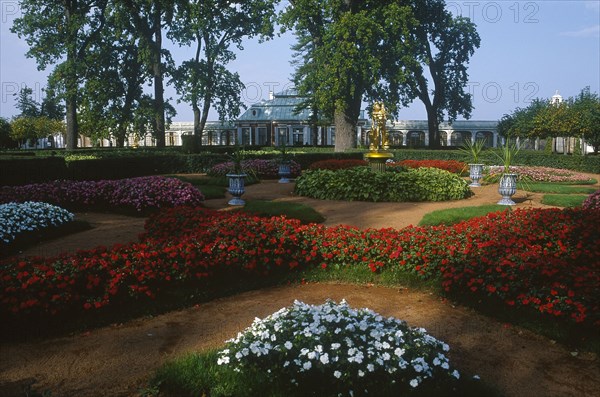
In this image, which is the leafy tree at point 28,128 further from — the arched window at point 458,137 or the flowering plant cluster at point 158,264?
the flowering plant cluster at point 158,264

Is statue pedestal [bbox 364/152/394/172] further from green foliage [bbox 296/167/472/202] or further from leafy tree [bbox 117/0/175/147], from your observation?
leafy tree [bbox 117/0/175/147]

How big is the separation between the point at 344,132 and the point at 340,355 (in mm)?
25297

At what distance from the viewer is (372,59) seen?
24.7 meters

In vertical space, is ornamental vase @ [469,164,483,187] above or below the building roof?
below

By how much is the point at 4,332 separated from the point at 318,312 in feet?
9.76

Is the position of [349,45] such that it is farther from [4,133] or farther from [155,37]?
[4,133]

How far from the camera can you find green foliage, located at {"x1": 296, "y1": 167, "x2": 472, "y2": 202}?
13.9 m

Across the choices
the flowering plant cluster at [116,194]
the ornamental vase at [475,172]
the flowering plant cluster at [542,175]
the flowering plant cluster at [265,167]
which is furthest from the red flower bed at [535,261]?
the flowering plant cluster at [265,167]

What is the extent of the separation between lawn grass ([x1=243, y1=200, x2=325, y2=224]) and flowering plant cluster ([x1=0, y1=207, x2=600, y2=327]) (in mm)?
2483

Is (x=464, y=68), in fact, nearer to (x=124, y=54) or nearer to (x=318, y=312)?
(x=124, y=54)

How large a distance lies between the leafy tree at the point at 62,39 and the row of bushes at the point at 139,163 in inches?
280

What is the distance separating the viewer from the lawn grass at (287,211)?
10203 mm

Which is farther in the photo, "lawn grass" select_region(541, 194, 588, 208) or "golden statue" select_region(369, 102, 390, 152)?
"golden statue" select_region(369, 102, 390, 152)

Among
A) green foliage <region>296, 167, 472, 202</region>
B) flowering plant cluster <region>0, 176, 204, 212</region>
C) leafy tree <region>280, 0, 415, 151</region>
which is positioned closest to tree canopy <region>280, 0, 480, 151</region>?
leafy tree <region>280, 0, 415, 151</region>
